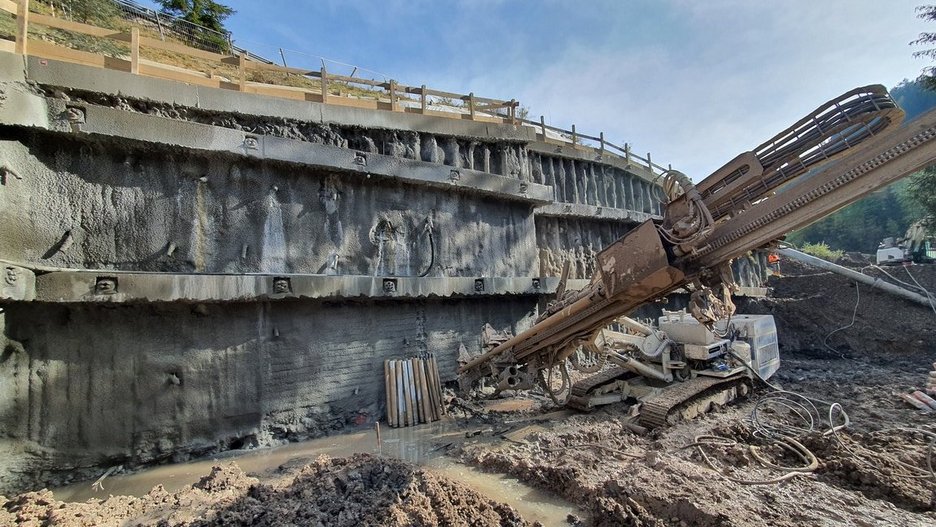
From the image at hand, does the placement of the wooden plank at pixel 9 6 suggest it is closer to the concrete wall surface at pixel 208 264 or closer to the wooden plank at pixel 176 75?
the concrete wall surface at pixel 208 264

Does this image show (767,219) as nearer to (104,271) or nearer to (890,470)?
(890,470)

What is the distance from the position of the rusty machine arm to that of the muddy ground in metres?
1.75

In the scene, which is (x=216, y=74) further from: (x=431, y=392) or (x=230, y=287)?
(x=431, y=392)

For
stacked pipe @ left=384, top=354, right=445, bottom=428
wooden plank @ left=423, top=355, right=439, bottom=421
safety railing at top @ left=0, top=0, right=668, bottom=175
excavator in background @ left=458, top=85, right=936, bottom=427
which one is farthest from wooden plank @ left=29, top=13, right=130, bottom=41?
excavator in background @ left=458, top=85, right=936, bottom=427

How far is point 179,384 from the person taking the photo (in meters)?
5.96

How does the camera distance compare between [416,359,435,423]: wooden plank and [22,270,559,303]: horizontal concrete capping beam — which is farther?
[416,359,435,423]: wooden plank

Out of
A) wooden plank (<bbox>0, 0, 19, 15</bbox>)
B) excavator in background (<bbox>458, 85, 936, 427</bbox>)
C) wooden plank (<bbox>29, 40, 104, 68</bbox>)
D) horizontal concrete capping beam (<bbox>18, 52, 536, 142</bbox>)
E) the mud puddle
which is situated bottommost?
the mud puddle

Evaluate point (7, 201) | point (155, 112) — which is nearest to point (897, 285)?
point (155, 112)

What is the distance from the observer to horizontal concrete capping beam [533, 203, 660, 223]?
12041 millimetres

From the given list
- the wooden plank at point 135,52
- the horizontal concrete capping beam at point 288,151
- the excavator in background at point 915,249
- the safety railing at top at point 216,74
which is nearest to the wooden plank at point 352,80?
the safety railing at top at point 216,74

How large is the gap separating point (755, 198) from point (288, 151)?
22.7 ft

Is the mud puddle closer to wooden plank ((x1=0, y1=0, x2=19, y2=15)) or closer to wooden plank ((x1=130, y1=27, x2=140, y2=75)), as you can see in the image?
wooden plank ((x1=130, y1=27, x2=140, y2=75))

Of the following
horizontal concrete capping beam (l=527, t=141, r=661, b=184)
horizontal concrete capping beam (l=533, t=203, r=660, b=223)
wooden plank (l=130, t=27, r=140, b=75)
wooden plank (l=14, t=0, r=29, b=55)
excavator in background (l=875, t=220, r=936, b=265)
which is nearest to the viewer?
wooden plank (l=14, t=0, r=29, b=55)

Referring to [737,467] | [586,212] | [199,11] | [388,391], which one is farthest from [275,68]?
[199,11]
